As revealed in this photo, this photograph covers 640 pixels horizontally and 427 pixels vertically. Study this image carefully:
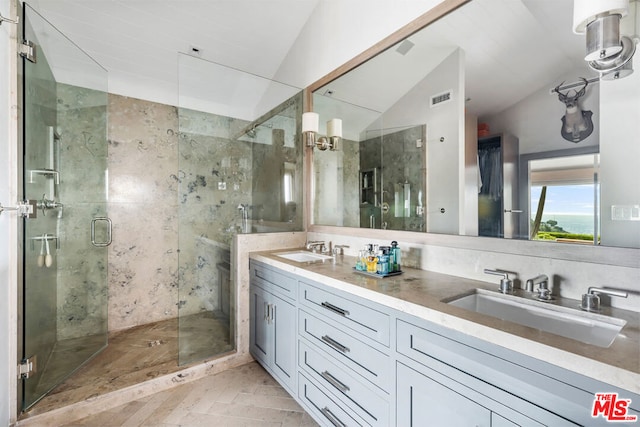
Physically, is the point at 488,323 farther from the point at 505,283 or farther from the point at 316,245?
the point at 316,245

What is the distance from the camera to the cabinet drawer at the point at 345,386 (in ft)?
4.16

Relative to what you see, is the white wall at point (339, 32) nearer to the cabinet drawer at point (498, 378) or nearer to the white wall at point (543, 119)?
the white wall at point (543, 119)

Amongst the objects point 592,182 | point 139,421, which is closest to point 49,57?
point 139,421

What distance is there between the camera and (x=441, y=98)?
164cm

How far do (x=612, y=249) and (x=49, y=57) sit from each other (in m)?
3.44

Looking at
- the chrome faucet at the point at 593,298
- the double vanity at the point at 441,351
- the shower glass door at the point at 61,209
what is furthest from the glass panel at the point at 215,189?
the chrome faucet at the point at 593,298

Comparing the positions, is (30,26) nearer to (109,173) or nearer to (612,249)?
(109,173)

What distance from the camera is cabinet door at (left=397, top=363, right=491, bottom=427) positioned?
0.94 metres

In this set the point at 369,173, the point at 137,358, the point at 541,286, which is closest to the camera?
the point at 541,286

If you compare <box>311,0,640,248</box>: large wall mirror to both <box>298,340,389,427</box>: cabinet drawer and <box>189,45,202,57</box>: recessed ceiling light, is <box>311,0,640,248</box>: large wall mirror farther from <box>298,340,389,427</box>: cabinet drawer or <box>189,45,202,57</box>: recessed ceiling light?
<box>189,45,202,57</box>: recessed ceiling light

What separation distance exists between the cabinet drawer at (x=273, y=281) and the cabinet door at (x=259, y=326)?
7 cm

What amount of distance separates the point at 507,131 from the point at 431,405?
124 centimetres

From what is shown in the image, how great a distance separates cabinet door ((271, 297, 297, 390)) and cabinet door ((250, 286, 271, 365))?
4.7 inches

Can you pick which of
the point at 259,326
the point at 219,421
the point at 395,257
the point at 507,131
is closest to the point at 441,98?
the point at 507,131
